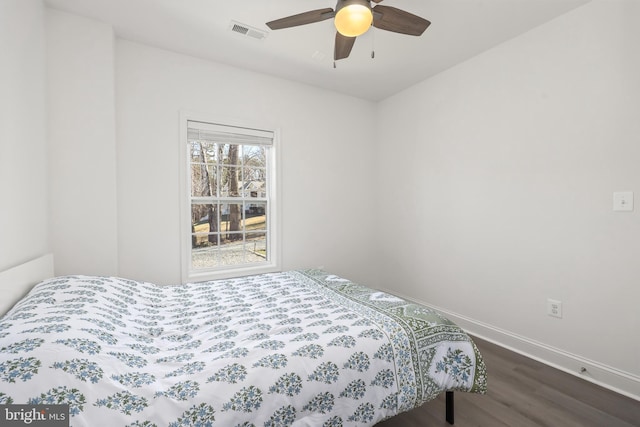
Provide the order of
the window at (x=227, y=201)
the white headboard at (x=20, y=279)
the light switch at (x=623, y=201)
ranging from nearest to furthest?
the white headboard at (x=20, y=279) < the light switch at (x=623, y=201) < the window at (x=227, y=201)

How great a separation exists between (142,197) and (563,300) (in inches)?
143

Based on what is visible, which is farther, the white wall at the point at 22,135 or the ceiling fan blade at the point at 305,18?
the ceiling fan blade at the point at 305,18

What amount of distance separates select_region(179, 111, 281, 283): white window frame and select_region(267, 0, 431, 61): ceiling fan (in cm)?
136

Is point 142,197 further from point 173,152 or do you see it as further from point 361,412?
point 361,412

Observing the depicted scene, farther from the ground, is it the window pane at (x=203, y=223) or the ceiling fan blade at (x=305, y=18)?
the ceiling fan blade at (x=305, y=18)

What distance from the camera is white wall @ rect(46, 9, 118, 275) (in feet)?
7.09

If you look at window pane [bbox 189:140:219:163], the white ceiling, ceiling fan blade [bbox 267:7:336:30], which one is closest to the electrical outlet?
the white ceiling

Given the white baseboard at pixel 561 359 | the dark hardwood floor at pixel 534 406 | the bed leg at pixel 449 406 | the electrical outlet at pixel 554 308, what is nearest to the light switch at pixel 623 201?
the electrical outlet at pixel 554 308

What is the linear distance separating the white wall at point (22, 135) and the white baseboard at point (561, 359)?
3.57m

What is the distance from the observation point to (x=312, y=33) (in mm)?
2422

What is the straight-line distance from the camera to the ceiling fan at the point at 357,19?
5.08ft

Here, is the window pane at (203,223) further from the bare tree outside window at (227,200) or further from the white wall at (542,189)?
the white wall at (542,189)

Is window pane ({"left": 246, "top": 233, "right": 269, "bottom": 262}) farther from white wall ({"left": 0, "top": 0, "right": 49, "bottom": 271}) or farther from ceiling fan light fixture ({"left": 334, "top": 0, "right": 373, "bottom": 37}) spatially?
ceiling fan light fixture ({"left": 334, "top": 0, "right": 373, "bottom": 37})

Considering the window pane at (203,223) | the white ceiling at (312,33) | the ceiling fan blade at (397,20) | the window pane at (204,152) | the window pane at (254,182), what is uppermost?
the white ceiling at (312,33)
